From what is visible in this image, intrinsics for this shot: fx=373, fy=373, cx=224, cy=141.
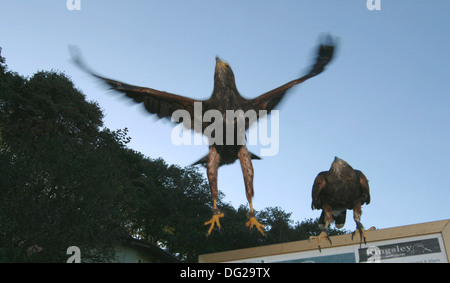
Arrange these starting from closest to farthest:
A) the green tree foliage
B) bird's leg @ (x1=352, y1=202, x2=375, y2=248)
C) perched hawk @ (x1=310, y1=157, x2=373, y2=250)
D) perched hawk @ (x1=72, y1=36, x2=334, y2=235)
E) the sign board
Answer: the sign board, bird's leg @ (x1=352, y1=202, x2=375, y2=248), perched hawk @ (x1=310, y1=157, x2=373, y2=250), perched hawk @ (x1=72, y1=36, x2=334, y2=235), the green tree foliage

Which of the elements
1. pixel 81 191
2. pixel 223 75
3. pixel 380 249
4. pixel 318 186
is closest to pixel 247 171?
pixel 318 186

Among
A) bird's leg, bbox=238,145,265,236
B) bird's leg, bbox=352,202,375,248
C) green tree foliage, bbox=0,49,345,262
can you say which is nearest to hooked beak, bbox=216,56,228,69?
bird's leg, bbox=238,145,265,236

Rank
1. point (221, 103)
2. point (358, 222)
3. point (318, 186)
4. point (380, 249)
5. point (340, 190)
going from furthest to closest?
point (221, 103) < point (318, 186) < point (340, 190) < point (358, 222) < point (380, 249)

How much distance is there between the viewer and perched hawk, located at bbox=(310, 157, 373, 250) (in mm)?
6863

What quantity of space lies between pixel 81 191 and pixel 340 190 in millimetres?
12992

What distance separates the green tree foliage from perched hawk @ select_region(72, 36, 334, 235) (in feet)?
30.2

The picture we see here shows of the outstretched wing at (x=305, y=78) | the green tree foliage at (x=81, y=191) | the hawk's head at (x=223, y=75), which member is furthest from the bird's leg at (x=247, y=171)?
the green tree foliage at (x=81, y=191)

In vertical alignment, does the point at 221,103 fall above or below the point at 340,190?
above

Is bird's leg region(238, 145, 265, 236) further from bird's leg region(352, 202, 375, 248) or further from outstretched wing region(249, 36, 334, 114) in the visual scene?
bird's leg region(352, 202, 375, 248)

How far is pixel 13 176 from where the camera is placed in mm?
15609

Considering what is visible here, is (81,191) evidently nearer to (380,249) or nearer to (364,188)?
(364,188)

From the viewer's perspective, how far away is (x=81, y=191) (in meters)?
16.6

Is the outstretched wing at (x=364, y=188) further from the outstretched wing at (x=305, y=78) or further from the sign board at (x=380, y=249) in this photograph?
the outstretched wing at (x=305, y=78)
